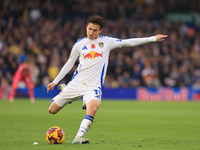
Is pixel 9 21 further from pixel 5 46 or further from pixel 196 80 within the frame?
pixel 196 80

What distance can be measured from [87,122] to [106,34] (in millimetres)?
17945

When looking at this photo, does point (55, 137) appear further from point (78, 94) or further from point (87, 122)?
point (78, 94)

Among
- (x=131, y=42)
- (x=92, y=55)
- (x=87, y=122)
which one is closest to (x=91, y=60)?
(x=92, y=55)

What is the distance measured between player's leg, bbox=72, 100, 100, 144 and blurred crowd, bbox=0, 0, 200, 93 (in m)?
14.2

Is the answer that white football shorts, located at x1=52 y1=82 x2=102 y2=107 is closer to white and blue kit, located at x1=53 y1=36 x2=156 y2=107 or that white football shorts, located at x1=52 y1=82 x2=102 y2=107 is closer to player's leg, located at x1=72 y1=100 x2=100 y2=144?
white and blue kit, located at x1=53 y1=36 x2=156 y2=107

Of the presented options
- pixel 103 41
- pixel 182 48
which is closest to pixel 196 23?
pixel 182 48

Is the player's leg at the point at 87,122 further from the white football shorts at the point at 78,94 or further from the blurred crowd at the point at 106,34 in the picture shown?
the blurred crowd at the point at 106,34

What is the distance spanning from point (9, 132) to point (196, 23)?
2390cm

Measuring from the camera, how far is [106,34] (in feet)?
77.5

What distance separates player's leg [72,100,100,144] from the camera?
19.5 ft

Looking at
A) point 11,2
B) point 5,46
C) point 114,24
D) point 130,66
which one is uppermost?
point 11,2

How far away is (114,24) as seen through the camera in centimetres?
2514

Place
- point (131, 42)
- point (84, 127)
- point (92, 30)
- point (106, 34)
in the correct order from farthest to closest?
point (106, 34), point (131, 42), point (92, 30), point (84, 127)

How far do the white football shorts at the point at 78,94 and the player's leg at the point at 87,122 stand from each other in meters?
0.13
